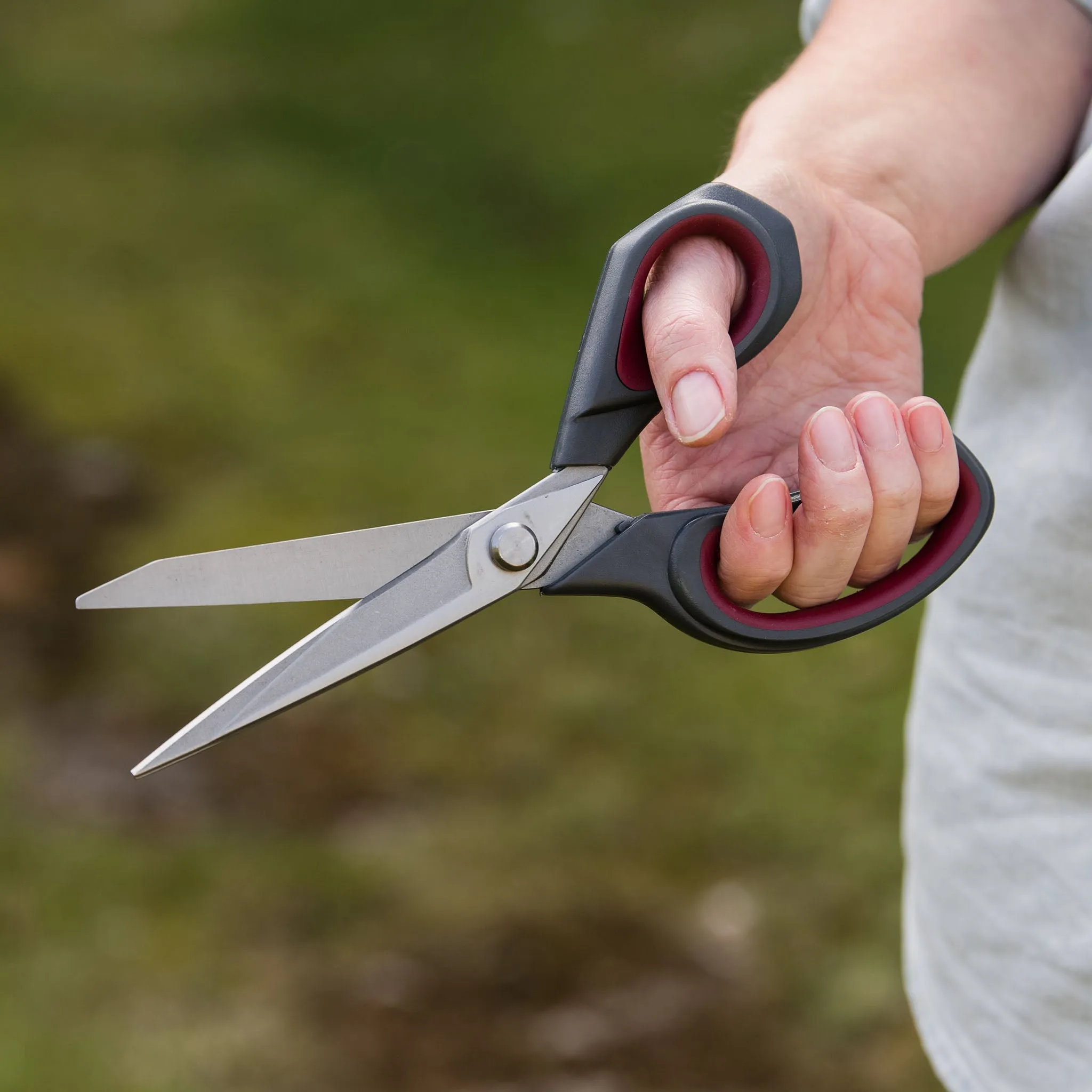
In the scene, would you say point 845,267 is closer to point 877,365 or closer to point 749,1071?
point 877,365

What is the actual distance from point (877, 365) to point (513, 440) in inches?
90.2

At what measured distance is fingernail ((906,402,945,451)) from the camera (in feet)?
2.65

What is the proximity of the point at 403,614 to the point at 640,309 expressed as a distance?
27 centimetres

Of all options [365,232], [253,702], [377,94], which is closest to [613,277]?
[253,702]

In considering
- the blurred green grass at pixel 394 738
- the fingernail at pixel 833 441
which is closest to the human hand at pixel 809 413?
the fingernail at pixel 833 441

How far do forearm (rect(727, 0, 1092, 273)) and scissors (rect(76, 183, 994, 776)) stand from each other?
0.12m

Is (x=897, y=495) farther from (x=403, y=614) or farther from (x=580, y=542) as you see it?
(x=403, y=614)

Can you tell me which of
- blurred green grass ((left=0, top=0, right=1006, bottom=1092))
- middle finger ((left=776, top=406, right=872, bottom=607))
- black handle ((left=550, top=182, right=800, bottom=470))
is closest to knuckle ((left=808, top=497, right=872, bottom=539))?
middle finger ((left=776, top=406, right=872, bottom=607))

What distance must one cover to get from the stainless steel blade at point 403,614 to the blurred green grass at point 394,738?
3.83ft

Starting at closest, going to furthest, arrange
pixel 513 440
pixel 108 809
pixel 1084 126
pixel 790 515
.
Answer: pixel 790 515 < pixel 1084 126 < pixel 108 809 < pixel 513 440

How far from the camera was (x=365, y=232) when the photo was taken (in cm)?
432

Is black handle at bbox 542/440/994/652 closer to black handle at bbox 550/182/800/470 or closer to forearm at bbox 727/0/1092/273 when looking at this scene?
black handle at bbox 550/182/800/470

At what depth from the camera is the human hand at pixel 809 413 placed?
801 mm

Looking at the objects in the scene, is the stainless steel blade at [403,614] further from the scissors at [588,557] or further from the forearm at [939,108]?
the forearm at [939,108]
